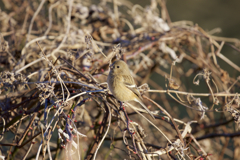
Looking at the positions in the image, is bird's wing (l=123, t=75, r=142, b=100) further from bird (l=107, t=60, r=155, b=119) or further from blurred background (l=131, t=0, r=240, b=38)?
blurred background (l=131, t=0, r=240, b=38)

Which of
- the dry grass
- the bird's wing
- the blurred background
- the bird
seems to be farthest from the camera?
the blurred background

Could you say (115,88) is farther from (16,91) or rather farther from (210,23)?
(210,23)

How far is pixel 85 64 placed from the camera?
2.69m

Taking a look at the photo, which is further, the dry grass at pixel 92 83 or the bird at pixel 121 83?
the bird at pixel 121 83

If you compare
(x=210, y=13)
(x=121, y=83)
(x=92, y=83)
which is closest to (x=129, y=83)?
(x=121, y=83)

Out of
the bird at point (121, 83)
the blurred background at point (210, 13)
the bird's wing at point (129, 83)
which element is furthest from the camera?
the blurred background at point (210, 13)

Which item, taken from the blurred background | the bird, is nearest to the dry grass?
the bird

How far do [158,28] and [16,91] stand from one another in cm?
225

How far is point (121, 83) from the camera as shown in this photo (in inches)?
97.5

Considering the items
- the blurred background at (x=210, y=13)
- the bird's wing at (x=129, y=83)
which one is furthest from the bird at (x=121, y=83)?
the blurred background at (x=210, y=13)

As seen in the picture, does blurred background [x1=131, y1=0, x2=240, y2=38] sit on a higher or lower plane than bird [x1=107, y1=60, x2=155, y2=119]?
higher

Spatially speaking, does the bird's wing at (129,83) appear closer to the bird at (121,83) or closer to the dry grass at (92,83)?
the bird at (121,83)

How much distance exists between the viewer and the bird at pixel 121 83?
2281 mm

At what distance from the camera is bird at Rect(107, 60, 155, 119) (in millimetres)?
2281
